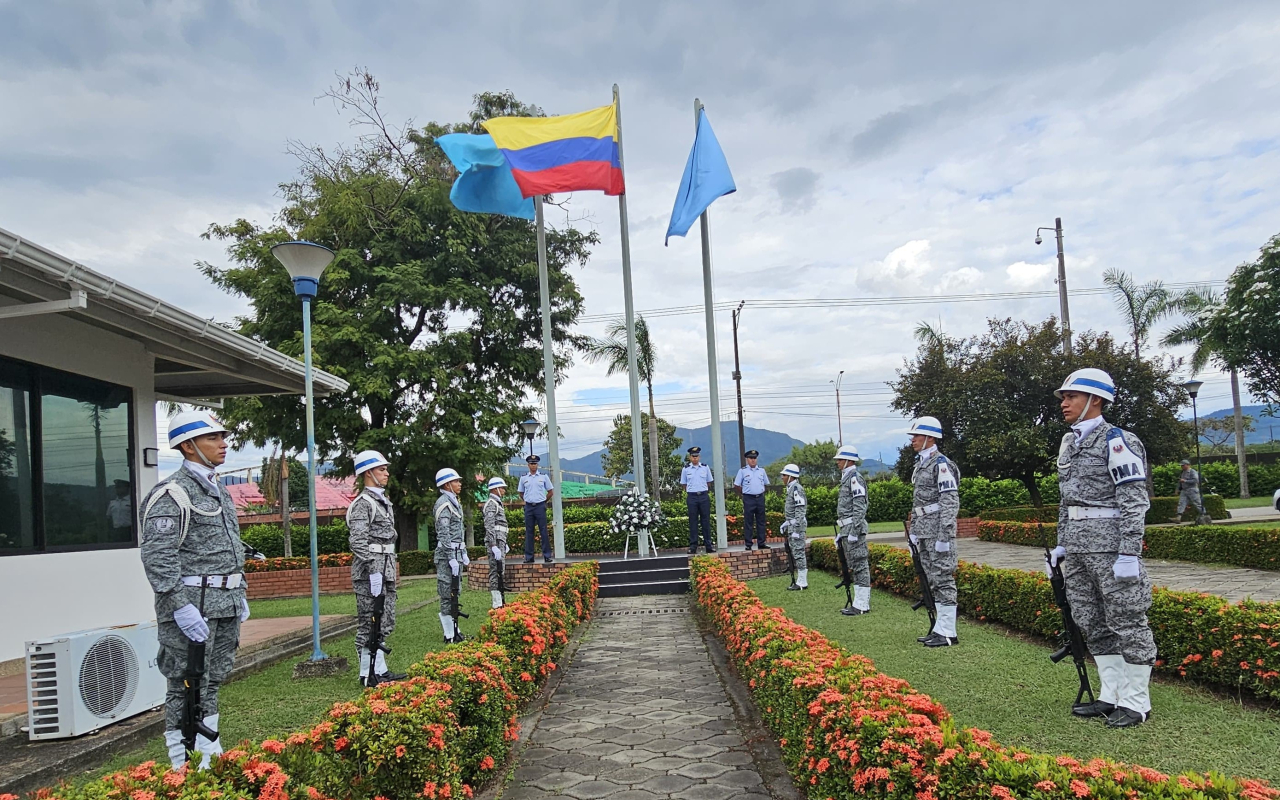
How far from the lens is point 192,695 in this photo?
4441 mm

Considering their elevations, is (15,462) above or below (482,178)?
below

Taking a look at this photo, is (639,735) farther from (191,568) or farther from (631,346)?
(631,346)

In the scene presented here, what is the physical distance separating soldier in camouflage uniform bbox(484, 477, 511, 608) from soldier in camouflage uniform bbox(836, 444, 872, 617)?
15.3 ft

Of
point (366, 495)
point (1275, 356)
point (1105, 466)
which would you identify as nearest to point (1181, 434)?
point (1275, 356)

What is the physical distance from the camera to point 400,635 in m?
10.2

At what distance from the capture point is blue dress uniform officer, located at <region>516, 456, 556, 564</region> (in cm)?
1480

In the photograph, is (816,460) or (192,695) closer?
(192,695)

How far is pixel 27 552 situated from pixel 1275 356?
23.9 meters

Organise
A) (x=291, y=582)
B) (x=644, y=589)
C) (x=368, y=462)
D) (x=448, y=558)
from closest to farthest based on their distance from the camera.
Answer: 1. (x=368, y=462)
2. (x=448, y=558)
3. (x=644, y=589)
4. (x=291, y=582)

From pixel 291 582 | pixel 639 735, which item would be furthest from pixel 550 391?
pixel 639 735

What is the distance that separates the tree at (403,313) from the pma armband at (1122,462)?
57.6 ft

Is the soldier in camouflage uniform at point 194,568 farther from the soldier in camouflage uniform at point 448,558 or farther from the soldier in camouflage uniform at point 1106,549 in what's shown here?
the soldier in camouflage uniform at point 1106,549

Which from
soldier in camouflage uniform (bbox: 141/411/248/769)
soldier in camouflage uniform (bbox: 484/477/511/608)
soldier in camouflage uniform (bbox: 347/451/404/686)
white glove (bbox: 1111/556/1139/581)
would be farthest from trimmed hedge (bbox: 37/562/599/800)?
soldier in camouflage uniform (bbox: 484/477/511/608)

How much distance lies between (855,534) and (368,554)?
17.5 ft
